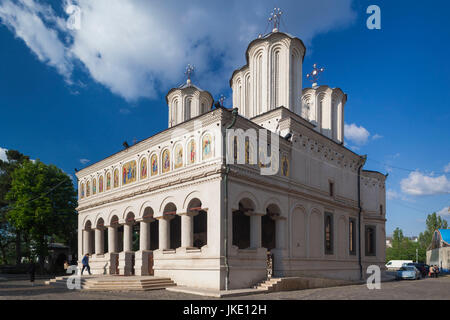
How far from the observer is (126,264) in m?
22.8

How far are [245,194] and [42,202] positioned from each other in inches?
840

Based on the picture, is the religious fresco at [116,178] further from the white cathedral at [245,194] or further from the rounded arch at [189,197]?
the rounded arch at [189,197]

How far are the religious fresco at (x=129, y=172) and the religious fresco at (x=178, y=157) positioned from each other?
436 centimetres

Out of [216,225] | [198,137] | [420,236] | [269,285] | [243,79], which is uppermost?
[243,79]

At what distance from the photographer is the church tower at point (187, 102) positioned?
30.6m

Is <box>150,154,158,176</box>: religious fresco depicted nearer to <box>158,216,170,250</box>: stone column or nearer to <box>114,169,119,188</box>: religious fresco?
<box>158,216,170,250</box>: stone column

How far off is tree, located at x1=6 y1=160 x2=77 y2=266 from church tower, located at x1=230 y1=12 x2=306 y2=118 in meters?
18.9

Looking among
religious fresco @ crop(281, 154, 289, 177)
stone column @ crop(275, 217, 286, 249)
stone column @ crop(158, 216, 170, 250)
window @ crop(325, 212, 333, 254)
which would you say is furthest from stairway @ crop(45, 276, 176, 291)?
window @ crop(325, 212, 333, 254)

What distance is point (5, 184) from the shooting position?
130 feet

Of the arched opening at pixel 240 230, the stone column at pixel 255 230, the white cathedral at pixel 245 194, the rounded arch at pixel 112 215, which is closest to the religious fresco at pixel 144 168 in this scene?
the white cathedral at pixel 245 194

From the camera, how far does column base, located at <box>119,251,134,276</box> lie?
22.8m
